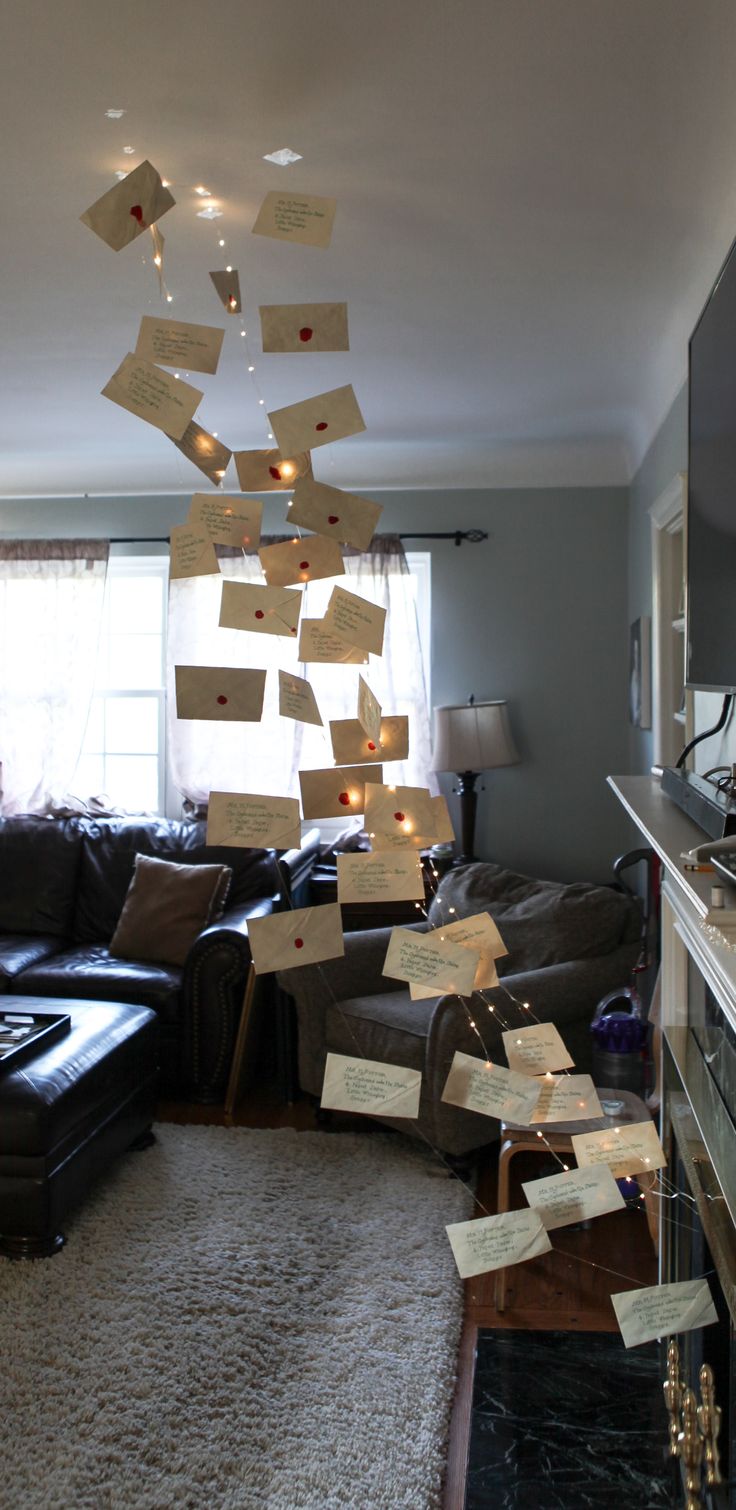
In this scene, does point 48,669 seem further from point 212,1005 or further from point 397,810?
point 397,810

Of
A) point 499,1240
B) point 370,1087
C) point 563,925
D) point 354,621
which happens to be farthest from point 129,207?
point 563,925

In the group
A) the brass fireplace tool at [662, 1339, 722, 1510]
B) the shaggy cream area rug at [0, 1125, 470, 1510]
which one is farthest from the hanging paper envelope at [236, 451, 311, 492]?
the shaggy cream area rug at [0, 1125, 470, 1510]

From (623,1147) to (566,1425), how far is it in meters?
1.02

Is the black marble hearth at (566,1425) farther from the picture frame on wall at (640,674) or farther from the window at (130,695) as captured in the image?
the window at (130,695)

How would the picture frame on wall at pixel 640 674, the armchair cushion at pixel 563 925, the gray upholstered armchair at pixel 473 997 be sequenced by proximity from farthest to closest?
the picture frame on wall at pixel 640 674 → the armchair cushion at pixel 563 925 → the gray upholstered armchair at pixel 473 997

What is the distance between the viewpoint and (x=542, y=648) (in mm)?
4961

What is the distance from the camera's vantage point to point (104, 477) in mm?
5227

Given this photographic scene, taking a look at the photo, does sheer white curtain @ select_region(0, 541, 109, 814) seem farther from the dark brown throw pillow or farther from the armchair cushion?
the armchair cushion

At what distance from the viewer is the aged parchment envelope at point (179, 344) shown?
1691 millimetres

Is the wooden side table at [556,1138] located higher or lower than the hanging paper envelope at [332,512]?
lower

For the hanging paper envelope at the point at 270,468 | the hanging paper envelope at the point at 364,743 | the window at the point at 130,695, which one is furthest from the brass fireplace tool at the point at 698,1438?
the window at the point at 130,695

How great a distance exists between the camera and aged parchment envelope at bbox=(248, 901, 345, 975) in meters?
1.62

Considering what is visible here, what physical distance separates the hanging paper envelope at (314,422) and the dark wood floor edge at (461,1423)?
5.93 ft

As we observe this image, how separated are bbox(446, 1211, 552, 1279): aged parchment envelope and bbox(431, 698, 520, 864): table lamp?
10.4 feet
